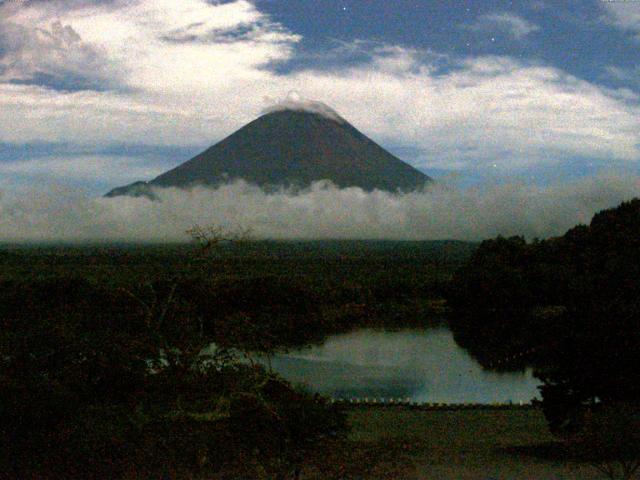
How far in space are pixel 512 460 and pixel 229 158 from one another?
114312 millimetres

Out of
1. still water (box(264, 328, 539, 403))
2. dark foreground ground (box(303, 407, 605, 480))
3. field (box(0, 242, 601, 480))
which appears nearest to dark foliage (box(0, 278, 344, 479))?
field (box(0, 242, 601, 480))

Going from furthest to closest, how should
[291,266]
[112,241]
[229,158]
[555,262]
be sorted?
[112,241] → [229,158] → [291,266] → [555,262]

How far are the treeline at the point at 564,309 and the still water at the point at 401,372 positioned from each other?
1.47m

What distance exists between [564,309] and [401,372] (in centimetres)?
583

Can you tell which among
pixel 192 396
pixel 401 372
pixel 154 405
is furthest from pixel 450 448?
pixel 401 372

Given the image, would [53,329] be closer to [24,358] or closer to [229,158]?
[24,358]

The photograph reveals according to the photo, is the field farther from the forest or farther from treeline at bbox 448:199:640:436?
treeline at bbox 448:199:640:436

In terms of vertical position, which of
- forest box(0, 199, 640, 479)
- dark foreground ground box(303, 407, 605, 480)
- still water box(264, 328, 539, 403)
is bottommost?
still water box(264, 328, 539, 403)

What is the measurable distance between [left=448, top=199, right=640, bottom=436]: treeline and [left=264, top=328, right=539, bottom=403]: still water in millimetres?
1465

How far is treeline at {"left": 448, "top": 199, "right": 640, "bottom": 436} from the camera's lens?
10828 mm

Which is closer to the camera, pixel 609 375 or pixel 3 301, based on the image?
pixel 609 375

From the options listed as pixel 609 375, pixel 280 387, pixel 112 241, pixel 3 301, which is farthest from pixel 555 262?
pixel 112 241

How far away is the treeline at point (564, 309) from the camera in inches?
426

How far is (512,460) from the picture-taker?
9969mm
